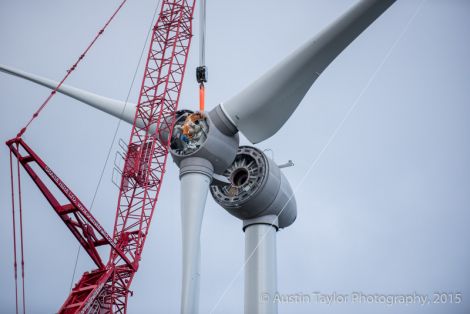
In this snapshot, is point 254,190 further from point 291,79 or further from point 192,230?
point 291,79

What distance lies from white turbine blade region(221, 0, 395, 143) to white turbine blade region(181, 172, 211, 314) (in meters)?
3.15

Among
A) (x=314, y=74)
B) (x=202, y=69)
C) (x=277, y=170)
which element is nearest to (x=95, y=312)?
Result: (x=277, y=170)

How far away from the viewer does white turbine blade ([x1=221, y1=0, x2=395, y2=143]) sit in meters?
25.0

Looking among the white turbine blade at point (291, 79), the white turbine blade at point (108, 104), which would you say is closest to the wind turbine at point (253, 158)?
the white turbine blade at point (291, 79)

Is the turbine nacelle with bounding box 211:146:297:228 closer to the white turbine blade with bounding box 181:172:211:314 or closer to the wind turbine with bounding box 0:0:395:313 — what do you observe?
the wind turbine with bounding box 0:0:395:313

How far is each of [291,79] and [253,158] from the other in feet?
20.6

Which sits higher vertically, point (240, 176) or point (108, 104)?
point (108, 104)

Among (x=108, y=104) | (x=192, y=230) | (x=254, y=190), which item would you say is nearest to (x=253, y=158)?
(x=254, y=190)

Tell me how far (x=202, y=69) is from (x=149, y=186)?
7501mm

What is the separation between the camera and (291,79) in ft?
89.9

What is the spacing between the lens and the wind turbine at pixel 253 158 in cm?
2614

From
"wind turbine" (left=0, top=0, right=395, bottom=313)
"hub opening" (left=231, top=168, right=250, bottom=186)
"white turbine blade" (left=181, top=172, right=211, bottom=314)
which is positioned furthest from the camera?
"hub opening" (left=231, top=168, right=250, bottom=186)

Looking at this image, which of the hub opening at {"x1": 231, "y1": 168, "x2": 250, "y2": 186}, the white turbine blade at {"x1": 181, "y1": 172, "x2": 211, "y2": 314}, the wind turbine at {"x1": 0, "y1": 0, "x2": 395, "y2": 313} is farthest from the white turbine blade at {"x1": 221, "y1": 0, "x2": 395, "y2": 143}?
the hub opening at {"x1": 231, "y1": 168, "x2": 250, "y2": 186}

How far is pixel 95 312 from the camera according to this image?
33594 millimetres
